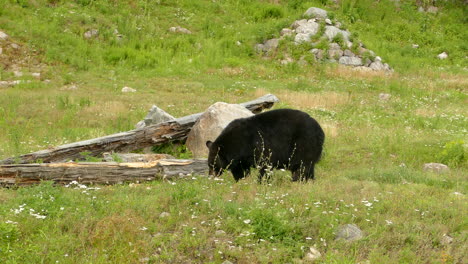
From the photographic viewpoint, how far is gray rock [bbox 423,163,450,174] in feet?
35.0

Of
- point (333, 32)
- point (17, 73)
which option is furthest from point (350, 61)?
point (17, 73)

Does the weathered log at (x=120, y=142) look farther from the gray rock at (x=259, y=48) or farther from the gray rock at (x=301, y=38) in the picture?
the gray rock at (x=301, y=38)

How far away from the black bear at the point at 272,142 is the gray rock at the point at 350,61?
17.6 m

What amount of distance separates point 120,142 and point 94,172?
3.00 meters

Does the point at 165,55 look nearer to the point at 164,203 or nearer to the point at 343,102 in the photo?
the point at 343,102

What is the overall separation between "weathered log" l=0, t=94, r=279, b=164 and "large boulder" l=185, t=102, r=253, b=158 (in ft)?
1.21

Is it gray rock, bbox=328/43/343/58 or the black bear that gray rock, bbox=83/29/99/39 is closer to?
gray rock, bbox=328/43/343/58

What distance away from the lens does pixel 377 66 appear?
26.3m

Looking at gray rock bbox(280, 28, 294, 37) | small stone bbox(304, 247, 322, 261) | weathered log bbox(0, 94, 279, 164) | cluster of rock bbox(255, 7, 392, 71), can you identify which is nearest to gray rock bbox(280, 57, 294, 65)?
cluster of rock bbox(255, 7, 392, 71)

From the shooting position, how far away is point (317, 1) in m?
34.4

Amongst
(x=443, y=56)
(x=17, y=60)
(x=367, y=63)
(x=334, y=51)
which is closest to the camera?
(x=17, y=60)

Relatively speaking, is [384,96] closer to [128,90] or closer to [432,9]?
[128,90]

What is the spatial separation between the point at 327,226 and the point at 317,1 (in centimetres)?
2991

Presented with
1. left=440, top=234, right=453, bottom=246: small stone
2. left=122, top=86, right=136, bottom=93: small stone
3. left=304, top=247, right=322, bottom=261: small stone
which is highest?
left=440, top=234, right=453, bottom=246: small stone
